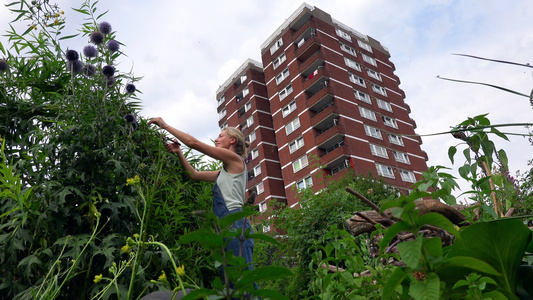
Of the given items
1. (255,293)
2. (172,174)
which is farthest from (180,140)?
(255,293)

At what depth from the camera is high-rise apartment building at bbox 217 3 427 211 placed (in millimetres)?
35062

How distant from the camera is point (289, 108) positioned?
129 feet

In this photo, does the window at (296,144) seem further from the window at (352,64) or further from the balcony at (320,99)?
the window at (352,64)

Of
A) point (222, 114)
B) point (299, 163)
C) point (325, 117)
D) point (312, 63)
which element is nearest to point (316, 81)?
point (312, 63)

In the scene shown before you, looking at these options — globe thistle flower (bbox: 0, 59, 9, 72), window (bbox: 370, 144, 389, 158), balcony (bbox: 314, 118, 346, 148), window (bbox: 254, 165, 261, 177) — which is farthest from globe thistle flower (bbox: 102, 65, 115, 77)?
window (bbox: 254, 165, 261, 177)

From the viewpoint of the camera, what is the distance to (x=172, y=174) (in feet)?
8.69

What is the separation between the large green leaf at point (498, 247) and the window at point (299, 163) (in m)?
34.7

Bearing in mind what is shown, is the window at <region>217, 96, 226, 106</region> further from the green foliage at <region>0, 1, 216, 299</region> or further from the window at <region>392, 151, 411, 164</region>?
the green foliage at <region>0, 1, 216, 299</region>

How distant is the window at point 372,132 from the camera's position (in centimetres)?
3662

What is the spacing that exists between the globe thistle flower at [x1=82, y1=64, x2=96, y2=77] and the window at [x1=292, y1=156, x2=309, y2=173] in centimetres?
3318

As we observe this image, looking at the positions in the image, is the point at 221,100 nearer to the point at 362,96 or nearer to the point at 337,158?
the point at 362,96

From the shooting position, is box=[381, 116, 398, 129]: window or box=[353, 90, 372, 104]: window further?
box=[381, 116, 398, 129]: window

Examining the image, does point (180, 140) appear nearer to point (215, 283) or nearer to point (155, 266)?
point (155, 266)

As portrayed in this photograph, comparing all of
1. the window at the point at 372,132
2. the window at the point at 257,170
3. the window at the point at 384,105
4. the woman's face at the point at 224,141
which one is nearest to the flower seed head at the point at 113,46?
the woman's face at the point at 224,141
